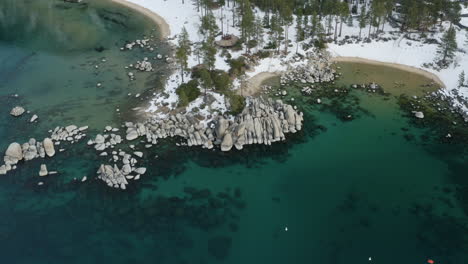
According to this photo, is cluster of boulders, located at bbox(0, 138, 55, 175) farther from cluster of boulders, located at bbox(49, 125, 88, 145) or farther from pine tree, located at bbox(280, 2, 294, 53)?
pine tree, located at bbox(280, 2, 294, 53)

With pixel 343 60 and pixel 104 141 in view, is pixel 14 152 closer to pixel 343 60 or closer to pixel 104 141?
pixel 104 141

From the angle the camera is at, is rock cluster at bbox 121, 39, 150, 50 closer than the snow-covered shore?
No

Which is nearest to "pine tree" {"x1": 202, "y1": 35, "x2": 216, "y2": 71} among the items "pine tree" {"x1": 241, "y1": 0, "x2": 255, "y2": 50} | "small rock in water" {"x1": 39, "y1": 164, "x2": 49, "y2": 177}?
"pine tree" {"x1": 241, "y1": 0, "x2": 255, "y2": 50}

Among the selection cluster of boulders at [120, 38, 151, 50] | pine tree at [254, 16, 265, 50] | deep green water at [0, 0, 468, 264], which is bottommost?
deep green water at [0, 0, 468, 264]

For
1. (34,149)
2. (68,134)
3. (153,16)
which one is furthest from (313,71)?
(34,149)

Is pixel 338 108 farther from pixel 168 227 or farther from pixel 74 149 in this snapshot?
pixel 74 149

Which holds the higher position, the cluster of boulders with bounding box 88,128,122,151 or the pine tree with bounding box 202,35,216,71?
the pine tree with bounding box 202,35,216,71
